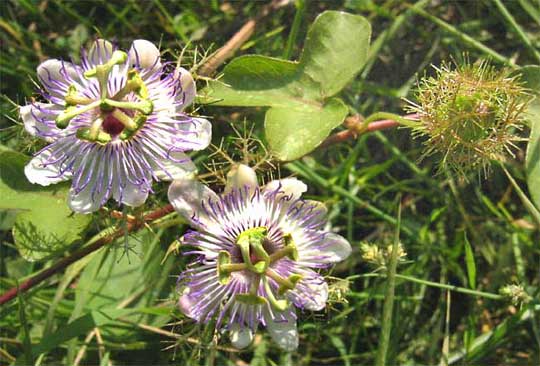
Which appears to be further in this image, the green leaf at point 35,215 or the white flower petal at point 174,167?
the green leaf at point 35,215

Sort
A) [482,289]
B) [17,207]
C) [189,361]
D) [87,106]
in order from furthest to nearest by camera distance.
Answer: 1. [482,289]
2. [189,361]
3. [17,207]
4. [87,106]

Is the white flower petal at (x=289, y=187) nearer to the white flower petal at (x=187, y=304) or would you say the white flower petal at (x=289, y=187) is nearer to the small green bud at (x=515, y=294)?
the white flower petal at (x=187, y=304)

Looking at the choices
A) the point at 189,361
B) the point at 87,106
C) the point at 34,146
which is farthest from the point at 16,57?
the point at 189,361

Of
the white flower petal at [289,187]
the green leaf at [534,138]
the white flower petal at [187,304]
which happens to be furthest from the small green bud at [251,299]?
the green leaf at [534,138]

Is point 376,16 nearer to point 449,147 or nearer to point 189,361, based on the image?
point 449,147

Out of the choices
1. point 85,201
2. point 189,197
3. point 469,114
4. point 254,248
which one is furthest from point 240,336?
point 469,114

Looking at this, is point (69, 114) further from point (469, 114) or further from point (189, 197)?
A: point (469, 114)
